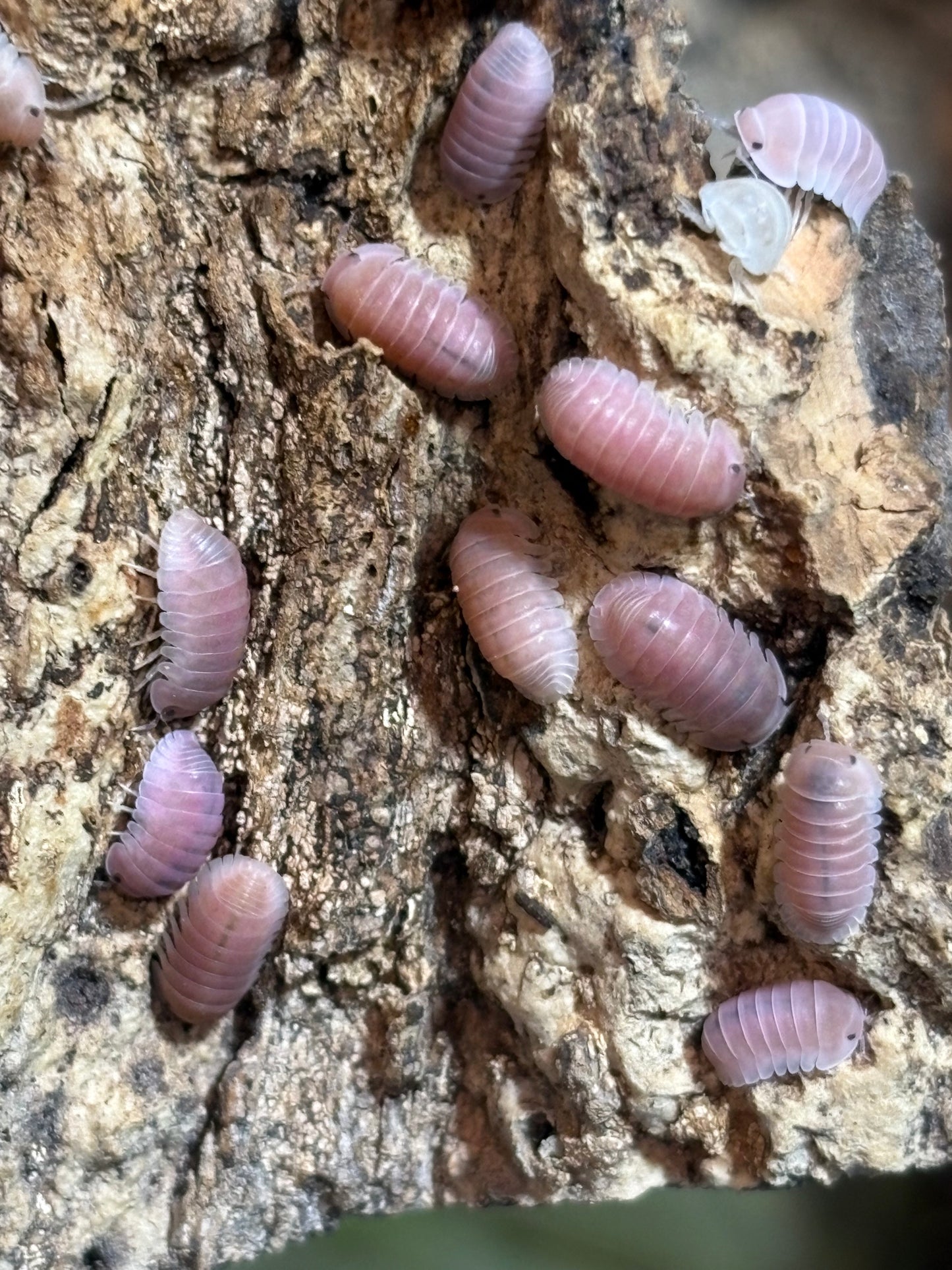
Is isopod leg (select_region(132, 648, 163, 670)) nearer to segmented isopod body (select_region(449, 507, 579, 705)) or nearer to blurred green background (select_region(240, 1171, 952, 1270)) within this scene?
segmented isopod body (select_region(449, 507, 579, 705))

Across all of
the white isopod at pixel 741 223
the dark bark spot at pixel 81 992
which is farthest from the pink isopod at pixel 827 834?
the dark bark spot at pixel 81 992

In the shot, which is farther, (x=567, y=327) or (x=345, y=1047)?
(x=345, y=1047)

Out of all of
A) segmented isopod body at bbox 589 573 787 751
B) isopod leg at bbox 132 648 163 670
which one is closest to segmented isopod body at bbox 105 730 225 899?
isopod leg at bbox 132 648 163 670

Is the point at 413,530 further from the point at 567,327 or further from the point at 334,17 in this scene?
the point at 334,17

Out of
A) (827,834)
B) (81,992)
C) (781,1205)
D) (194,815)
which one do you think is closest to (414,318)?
(194,815)

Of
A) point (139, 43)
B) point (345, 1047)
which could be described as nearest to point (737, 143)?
point (139, 43)

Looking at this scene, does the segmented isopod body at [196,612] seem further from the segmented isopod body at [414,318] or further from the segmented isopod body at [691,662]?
the segmented isopod body at [691,662]
